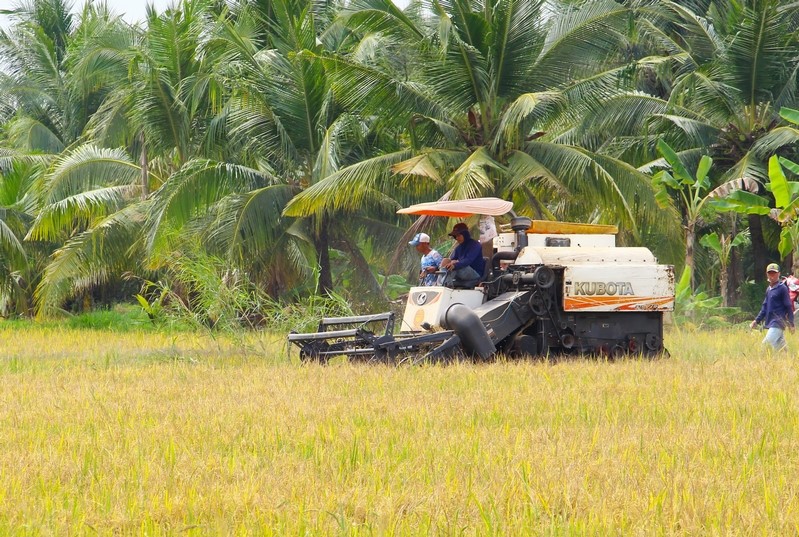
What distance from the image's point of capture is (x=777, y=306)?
13.5 metres

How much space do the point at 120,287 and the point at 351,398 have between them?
25.2 m

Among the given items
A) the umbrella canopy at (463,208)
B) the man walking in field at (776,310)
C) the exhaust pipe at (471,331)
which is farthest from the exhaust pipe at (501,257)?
the man walking in field at (776,310)

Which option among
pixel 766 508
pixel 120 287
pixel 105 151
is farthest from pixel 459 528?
pixel 120 287

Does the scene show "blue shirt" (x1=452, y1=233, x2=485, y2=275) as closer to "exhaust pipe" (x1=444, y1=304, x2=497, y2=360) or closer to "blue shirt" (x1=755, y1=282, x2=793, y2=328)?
"exhaust pipe" (x1=444, y1=304, x2=497, y2=360)

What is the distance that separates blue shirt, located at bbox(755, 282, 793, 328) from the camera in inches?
533

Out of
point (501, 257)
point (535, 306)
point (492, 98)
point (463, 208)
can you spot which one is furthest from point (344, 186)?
point (535, 306)

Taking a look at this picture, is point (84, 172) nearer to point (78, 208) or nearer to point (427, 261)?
point (78, 208)

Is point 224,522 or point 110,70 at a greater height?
point 110,70

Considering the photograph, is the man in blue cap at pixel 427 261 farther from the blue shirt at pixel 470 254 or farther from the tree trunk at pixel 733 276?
the tree trunk at pixel 733 276

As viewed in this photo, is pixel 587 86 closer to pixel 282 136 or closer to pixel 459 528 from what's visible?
pixel 282 136

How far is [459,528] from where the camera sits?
16.8ft

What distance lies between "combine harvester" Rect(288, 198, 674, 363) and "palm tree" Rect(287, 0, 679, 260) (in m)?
4.69

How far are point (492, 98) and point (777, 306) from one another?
677 centimetres

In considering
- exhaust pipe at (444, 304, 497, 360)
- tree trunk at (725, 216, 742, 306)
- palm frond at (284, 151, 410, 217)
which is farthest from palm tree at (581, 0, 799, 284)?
exhaust pipe at (444, 304, 497, 360)
